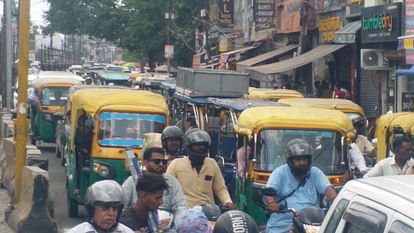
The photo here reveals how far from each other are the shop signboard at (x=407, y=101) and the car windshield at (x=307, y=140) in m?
12.5

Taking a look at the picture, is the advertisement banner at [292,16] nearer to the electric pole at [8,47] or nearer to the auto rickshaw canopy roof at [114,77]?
the electric pole at [8,47]

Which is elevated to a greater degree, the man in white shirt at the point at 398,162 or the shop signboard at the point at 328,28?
the shop signboard at the point at 328,28

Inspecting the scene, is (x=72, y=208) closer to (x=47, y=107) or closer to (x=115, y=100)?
(x=115, y=100)

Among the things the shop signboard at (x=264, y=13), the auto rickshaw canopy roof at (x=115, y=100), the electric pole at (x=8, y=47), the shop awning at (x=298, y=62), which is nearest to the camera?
the auto rickshaw canopy roof at (x=115, y=100)

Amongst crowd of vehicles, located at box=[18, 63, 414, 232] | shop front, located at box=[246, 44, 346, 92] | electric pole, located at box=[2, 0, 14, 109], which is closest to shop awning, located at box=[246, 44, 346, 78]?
shop front, located at box=[246, 44, 346, 92]

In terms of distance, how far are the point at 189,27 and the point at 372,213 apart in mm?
56204

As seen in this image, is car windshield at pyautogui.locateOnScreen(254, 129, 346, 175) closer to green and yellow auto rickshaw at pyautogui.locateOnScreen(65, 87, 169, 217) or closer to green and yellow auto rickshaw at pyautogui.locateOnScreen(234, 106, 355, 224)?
green and yellow auto rickshaw at pyautogui.locateOnScreen(234, 106, 355, 224)

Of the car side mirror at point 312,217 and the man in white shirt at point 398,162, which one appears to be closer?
the car side mirror at point 312,217

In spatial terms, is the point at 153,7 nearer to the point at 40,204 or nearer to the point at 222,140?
the point at 222,140

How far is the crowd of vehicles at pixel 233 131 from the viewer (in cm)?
1378

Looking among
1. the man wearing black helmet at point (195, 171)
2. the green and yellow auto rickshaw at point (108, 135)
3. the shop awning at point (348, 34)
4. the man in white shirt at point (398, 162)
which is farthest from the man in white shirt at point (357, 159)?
the shop awning at point (348, 34)

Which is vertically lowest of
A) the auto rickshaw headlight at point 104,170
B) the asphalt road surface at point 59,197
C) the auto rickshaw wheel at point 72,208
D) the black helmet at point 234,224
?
the asphalt road surface at point 59,197

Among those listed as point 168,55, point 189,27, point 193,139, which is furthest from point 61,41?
point 193,139

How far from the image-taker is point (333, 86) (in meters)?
36.2
